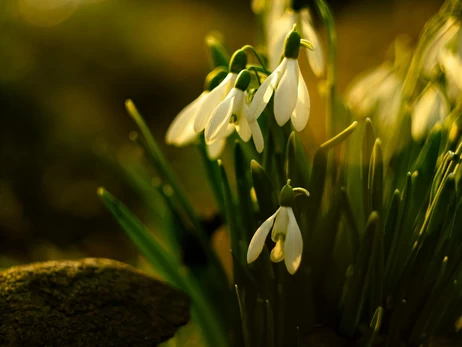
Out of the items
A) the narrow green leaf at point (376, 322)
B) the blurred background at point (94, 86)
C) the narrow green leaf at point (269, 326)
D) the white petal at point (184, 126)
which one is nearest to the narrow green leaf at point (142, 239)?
the white petal at point (184, 126)

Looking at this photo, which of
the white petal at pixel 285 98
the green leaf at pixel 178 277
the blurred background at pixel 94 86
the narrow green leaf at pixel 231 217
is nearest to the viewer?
the white petal at pixel 285 98

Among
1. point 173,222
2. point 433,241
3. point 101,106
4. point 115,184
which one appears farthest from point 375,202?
point 101,106

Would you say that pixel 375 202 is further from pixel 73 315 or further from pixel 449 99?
pixel 73 315

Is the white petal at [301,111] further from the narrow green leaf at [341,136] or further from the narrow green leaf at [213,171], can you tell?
the narrow green leaf at [213,171]

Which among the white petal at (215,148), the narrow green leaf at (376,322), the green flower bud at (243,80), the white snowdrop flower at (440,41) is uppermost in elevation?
the green flower bud at (243,80)

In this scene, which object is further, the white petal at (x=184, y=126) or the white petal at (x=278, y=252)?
the white petal at (x=184, y=126)

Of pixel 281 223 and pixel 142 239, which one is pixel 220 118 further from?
pixel 142 239

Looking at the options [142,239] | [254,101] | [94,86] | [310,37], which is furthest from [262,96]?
[94,86]
